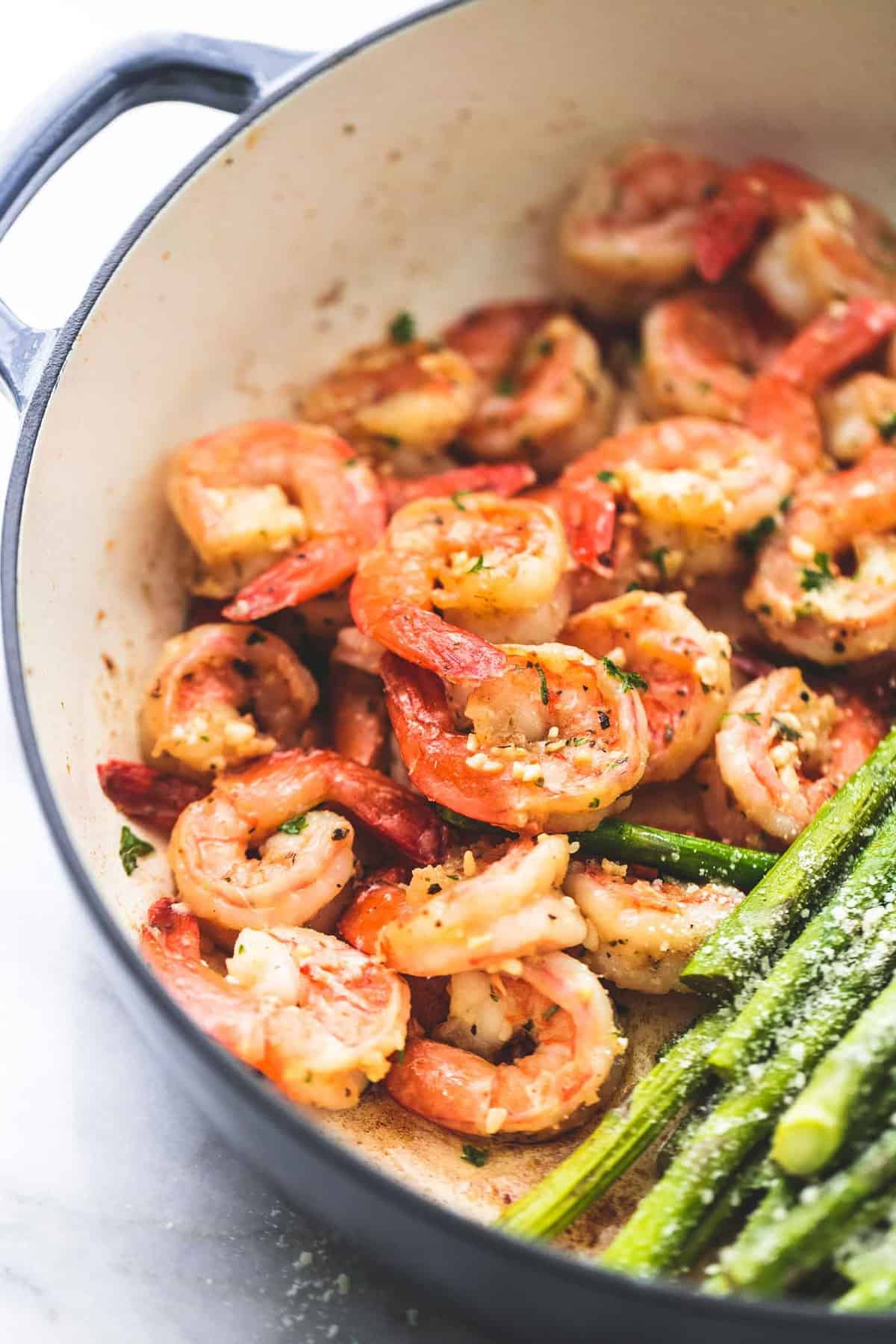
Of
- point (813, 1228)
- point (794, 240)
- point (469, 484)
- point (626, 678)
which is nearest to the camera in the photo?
point (813, 1228)

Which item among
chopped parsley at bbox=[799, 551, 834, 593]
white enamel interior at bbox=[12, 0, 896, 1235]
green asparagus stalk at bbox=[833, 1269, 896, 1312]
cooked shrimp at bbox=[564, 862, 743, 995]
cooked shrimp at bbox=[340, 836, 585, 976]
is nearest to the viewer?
green asparagus stalk at bbox=[833, 1269, 896, 1312]

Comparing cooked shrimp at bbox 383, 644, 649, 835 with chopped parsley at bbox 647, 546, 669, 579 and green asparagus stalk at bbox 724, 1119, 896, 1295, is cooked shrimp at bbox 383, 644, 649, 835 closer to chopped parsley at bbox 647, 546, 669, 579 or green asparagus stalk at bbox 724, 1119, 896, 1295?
chopped parsley at bbox 647, 546, 669, 579

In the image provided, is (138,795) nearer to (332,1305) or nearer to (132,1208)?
(132,1208)

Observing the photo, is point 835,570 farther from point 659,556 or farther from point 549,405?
point 549,405

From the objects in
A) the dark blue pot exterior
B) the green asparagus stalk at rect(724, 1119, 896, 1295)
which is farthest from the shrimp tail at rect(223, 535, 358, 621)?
the green asparagus stalk at rect(724, 1119, 896, 1295)

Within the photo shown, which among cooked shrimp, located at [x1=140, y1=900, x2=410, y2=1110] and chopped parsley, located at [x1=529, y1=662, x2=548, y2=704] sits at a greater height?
chopped parsley, located at [x1=529, y1=662, x2=548, y2=704]

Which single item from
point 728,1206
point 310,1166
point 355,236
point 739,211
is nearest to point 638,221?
point 739,211
